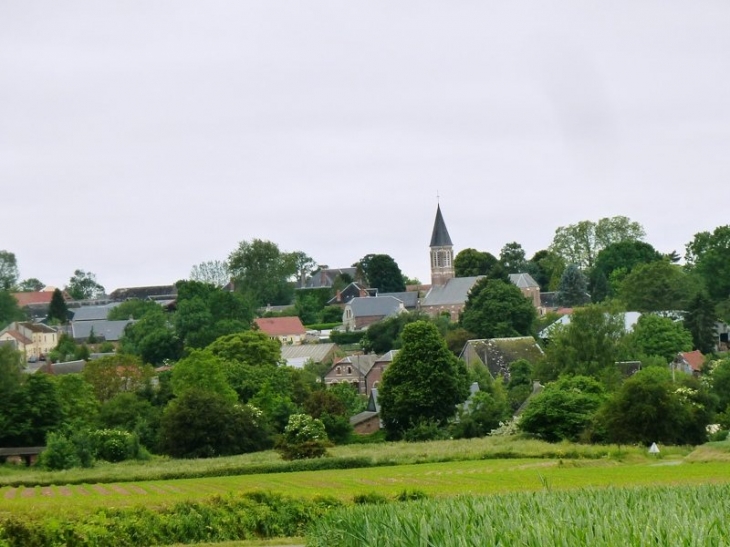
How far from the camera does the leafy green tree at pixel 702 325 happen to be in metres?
117

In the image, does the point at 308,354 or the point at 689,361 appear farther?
the point at 308,354

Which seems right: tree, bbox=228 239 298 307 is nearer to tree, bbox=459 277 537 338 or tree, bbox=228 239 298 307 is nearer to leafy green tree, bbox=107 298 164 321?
leafy green tree, bbox=107 298 164 321

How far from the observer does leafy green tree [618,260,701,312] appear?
136 meters

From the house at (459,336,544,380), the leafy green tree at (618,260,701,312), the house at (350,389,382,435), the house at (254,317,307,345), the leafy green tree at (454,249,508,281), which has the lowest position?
the house at (350,389,382,435)

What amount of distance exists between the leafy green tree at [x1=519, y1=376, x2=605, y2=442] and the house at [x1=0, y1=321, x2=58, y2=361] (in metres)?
102

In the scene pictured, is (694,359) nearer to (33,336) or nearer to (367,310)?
(367,310)

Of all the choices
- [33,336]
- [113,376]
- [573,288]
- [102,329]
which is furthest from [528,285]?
[113,376]

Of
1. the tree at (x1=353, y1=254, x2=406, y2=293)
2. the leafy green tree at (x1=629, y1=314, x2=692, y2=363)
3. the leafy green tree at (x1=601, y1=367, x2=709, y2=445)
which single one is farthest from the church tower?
the leafy green tree at (x1=601, y1=367, x2=709, y2=445)

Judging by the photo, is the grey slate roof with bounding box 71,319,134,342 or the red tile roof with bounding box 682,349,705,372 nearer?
the red tile roof with bounding box 682,349,705,372

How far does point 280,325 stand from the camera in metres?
156

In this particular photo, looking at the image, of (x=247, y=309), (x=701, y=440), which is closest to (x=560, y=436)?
(x=701, y=440)

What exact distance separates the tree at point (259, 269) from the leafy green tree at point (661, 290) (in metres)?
55.3

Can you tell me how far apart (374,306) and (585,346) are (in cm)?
8270

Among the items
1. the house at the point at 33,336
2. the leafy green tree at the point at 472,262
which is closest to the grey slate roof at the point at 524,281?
the leafy green tree at the point at 472,262
